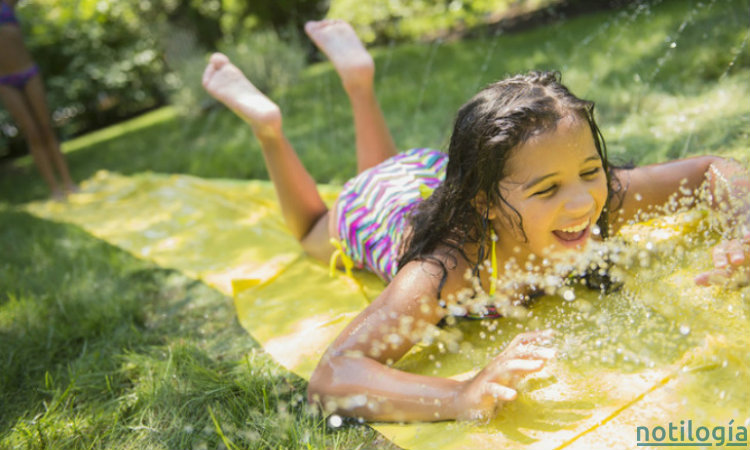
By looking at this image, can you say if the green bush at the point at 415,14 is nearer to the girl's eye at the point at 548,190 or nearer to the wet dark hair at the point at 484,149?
the wet dark hair at the point at 484,149

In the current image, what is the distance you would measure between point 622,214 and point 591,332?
1.79ft

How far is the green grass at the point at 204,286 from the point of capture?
2049 millimetres

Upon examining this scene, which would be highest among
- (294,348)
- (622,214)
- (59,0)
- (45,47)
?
(59,0)

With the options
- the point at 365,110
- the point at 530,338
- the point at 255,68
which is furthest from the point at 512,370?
the point at 255,68

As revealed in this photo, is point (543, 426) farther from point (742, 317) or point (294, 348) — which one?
point (294, 348)

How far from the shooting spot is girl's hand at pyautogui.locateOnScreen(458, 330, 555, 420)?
1.67 metres

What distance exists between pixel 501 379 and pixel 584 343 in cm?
49

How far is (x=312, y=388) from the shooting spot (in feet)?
6.38

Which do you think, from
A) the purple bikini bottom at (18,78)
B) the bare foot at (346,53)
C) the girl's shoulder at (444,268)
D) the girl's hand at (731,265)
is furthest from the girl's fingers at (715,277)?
the purple bikini bottom at (18,78)

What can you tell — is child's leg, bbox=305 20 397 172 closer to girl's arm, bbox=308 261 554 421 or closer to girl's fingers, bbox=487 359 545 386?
girl's arm, bbox=308 261 554 421

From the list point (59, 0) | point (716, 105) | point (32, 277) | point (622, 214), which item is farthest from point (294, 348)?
point (59, 0)

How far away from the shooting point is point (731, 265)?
6.61 feet

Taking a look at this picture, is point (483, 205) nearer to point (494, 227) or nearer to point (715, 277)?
point (494, 227)

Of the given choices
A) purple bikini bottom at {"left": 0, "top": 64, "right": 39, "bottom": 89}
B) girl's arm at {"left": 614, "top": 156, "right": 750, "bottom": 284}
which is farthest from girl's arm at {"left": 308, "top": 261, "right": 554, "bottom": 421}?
purple bikini bottom at {"left": 0, "top": 64, "right": 39, "bottom": 89}
